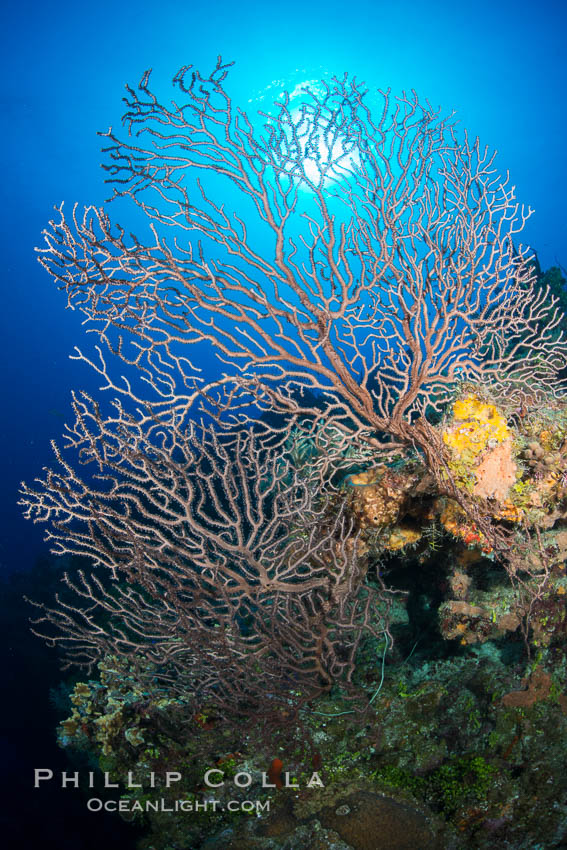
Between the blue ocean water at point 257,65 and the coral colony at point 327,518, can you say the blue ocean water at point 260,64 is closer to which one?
the blue ocean water at point 257,65

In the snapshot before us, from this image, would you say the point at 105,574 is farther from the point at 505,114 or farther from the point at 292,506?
the point at 505,114

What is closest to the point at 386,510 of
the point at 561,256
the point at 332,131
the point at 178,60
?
the point at 332,131

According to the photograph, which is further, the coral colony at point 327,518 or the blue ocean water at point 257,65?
the blue ocean water at point 257,65

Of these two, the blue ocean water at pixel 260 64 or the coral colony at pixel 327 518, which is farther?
the blue ocean water at pixel 260 64

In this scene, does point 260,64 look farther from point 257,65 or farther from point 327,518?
point 327,518

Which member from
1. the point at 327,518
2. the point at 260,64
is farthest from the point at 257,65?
the point at 327,518

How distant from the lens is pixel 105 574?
984cm

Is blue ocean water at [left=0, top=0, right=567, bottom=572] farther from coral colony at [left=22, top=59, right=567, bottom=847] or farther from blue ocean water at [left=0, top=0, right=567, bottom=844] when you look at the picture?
coral colony at [left=22, top=59, right=567, bottom=847]

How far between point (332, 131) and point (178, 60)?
98.2 ft

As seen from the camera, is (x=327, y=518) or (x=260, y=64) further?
(x=260, y=64)

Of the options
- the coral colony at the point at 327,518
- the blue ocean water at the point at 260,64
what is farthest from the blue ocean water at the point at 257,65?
the coral colony at the point at 327,518

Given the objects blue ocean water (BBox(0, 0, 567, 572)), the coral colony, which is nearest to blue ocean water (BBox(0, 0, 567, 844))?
blue ocean water (BBox(0, 0, 567, 572))

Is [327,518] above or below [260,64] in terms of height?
below

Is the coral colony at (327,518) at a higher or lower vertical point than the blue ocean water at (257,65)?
lower
